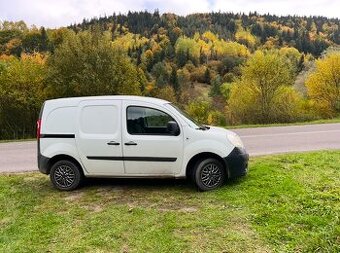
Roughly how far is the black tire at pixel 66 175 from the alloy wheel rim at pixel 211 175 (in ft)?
8.62

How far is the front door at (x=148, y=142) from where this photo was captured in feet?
25.3

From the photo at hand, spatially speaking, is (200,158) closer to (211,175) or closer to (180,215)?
(211,175)

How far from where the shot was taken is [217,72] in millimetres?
110938

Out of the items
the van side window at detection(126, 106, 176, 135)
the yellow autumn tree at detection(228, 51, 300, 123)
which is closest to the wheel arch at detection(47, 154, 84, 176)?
the van side window at detection(126, 106, 176, 135)


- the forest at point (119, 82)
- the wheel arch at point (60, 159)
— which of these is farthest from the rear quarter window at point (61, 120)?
the forest at point (119, 82)

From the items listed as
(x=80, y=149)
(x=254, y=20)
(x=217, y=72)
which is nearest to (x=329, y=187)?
(x=80, y=149)

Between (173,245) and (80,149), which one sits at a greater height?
(80,149)

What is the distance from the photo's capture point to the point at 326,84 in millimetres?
38625

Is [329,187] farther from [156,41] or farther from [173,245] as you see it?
[156,41]

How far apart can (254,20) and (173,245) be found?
174813 mm

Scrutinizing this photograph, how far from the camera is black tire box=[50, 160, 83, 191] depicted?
8203 millimetres

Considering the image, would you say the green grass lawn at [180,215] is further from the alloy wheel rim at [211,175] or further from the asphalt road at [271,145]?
the asphalt road at [271,145]

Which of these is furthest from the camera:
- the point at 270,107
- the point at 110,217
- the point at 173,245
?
the point at 270,107

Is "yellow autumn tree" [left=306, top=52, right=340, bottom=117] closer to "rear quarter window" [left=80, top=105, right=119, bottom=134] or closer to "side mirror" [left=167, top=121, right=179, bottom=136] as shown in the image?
"side mirror" [left=167, top=121, right=179, bottom=136]
